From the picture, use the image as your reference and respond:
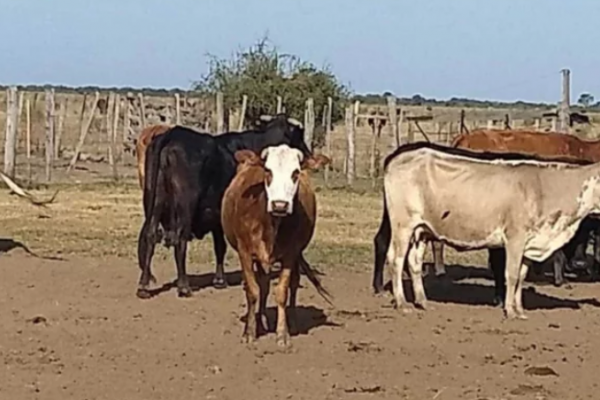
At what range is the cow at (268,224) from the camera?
405 inches

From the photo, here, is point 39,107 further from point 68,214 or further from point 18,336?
point 18,336

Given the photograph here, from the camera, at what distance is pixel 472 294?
14.4 meters

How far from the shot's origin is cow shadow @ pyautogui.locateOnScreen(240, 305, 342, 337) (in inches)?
448

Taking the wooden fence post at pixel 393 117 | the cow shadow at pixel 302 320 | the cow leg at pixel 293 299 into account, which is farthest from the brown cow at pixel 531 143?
the wooden fence post at pixel 393 117

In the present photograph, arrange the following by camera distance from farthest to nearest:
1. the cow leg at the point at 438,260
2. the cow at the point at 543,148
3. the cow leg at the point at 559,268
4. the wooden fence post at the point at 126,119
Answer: the wooden fence post at the point at 126,119 < the cow leg at the point at 438,260 < the cow at the point at 543,148 < the cow leg at the point at 559,268

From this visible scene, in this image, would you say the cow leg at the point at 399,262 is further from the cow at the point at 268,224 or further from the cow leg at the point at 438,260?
the cow leg at the point at 438,260

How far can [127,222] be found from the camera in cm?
2145

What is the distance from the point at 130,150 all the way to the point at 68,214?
14.4 meters

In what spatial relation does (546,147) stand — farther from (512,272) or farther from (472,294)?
(512,272)

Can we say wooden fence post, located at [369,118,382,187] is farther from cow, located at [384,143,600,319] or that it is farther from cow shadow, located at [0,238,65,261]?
cow, located at [384,143,600,319]

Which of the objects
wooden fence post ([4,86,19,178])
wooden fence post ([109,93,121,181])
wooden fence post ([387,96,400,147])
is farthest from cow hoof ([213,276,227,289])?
wooden fence post ([109,93,121,181])

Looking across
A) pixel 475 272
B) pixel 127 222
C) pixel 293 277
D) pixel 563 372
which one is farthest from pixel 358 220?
pixel 563 372

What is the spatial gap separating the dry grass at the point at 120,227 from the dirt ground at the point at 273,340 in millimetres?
171

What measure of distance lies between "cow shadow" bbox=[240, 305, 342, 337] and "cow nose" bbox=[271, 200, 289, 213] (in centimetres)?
132
